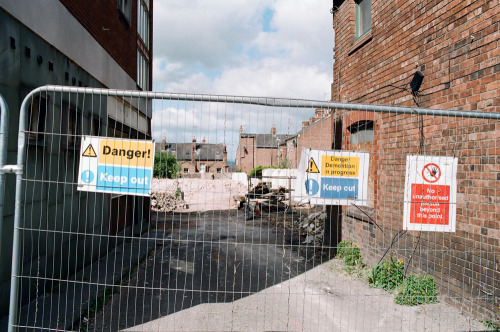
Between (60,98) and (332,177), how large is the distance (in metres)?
5.36

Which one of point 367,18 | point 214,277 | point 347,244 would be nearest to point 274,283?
point 214,277

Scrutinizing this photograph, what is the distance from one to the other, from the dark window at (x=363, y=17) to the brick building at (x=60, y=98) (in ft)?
18.7

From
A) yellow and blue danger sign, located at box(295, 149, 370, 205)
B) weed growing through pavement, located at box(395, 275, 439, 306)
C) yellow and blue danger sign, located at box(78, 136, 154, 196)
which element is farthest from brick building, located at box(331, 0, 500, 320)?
yellow and blue danger sign, located at box(78, 136, 154, 196)

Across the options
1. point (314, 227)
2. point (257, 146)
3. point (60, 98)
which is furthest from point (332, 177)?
point (314, 227)

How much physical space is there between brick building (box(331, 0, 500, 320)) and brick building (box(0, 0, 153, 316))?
434cm

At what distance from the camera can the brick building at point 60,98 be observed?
4.65 meters

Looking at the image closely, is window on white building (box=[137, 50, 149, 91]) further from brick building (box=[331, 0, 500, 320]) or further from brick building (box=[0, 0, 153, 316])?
brick building (box=[331, 0, 500, 320])

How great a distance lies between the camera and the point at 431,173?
3.55 meters

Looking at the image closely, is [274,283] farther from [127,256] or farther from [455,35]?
[455,35]

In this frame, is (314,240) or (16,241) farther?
(314,240)

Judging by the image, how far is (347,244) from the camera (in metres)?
8.20

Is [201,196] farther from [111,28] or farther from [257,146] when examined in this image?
[257,146]

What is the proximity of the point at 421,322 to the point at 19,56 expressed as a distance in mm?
6836

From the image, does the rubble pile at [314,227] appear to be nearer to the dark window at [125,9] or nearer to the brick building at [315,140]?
the brick building at [315,140]
